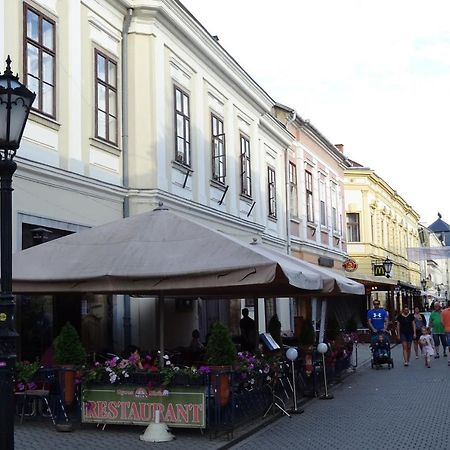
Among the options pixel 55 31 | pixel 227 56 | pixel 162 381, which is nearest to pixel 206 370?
pixel 162 381

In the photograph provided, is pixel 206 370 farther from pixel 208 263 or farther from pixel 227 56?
pixel 227 56

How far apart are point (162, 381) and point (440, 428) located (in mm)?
3761

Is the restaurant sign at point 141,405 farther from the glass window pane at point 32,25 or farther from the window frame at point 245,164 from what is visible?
the window frame at point 245,164

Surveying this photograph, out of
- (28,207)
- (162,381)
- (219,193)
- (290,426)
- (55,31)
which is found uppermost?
(55,31)

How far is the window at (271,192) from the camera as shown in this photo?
25819 millimetres

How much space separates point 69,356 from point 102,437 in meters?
1.28

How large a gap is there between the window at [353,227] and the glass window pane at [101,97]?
103 ft

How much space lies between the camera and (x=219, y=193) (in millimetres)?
20141

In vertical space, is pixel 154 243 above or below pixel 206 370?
above

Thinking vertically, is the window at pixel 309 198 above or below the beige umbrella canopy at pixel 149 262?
above

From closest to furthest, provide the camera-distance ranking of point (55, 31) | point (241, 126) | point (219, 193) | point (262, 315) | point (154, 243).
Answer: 1. point (154, 243)
2. point (55, 31)
3. point (219, 193)
4. point (241, 126)
5. point (262, 315)

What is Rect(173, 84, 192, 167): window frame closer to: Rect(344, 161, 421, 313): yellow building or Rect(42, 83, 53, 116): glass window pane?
Rect(42, 83, 53, 116): glass window pane

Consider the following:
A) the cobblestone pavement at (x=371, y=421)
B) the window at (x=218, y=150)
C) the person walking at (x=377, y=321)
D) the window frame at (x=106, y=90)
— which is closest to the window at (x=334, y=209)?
the person walking at (x=377, y=321)

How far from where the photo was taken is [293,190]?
29219 millimetres
